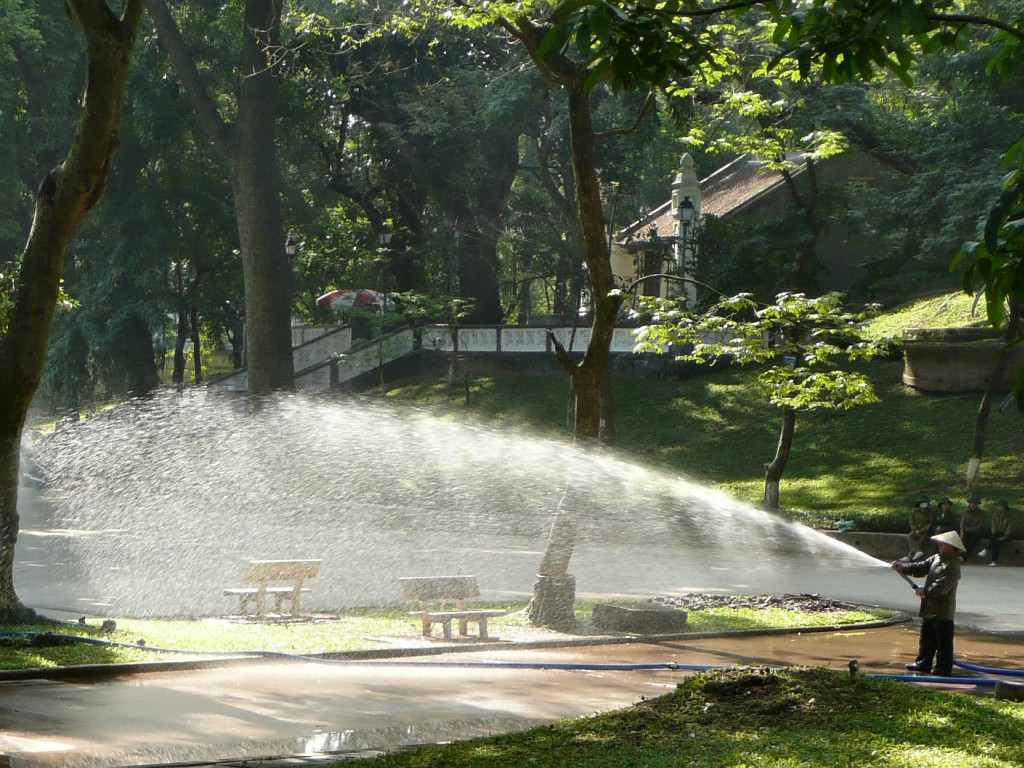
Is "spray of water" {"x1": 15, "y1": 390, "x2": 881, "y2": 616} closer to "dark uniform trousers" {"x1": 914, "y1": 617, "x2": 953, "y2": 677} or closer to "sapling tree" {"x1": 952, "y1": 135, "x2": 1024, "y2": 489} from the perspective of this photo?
"dark uniform trousers" {"x1": 914, "y1": 617, "x2": 953, "y2": 677}

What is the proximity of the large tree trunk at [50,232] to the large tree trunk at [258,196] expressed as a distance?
1554cm

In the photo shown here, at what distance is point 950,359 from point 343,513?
51.4 ft

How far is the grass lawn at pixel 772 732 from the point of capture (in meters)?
6.65

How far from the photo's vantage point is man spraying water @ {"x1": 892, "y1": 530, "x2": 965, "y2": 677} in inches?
435

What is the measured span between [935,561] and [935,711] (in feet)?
12.4

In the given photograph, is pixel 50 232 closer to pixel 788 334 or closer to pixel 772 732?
pixel 772 732

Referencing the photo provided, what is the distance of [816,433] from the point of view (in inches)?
1212

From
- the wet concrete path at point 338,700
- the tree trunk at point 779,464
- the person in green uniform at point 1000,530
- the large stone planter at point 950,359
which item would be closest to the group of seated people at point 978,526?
the person in green uniform at point 1000,530

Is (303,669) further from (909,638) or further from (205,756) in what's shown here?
(909,638)

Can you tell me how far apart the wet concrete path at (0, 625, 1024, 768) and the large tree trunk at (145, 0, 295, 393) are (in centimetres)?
1738

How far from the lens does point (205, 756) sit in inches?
286

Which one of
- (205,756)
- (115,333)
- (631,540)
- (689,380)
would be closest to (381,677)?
(205,756)

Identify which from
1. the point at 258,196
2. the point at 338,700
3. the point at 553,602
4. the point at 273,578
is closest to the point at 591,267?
the point at 553,602

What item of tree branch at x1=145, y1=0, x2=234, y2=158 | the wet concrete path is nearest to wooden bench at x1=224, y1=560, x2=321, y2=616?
the wet concrete path
